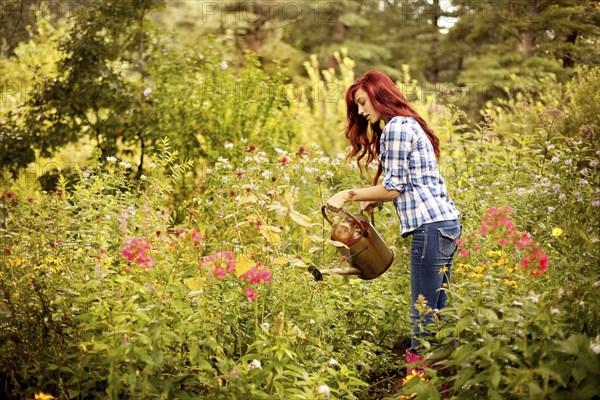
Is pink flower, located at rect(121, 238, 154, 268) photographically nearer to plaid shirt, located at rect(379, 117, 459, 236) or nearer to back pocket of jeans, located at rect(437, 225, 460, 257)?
plaid shirt, located at rect(379, 117, 459, 236)

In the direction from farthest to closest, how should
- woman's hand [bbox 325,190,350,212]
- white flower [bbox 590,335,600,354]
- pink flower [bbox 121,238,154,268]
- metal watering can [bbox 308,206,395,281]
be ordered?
metal watering can [bbox 308,206,395,281]
woman's hand [bbox 325,190,350,212]
pink flower [bbox 121,238,154,268]
white flower [bbox 590,335,600,354]

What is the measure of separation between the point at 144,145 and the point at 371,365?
11.3 ft

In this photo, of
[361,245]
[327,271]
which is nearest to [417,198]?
[361,245]

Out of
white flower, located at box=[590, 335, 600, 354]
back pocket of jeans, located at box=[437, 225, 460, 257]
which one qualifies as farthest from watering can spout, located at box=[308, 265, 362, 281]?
white flower, located at box=[590, 335, 600, 354]

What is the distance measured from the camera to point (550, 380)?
2.21 meters

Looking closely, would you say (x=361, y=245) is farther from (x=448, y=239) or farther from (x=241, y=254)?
(x=241, y=254)

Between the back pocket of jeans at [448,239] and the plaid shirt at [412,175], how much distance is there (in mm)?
54

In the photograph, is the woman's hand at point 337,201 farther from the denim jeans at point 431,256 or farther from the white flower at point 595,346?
the white flower at point 595,346

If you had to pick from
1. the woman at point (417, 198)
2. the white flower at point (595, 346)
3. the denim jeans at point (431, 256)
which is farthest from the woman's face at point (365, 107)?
the white flower at point (595, 346)

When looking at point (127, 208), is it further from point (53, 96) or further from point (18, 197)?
point (53, 96)

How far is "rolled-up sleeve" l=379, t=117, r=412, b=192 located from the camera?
294 cm

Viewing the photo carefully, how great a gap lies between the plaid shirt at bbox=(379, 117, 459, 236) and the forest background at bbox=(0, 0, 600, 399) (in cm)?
24

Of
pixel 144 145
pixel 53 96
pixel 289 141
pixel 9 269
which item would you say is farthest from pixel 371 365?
pixel 53 96

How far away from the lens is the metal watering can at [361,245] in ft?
10.0
